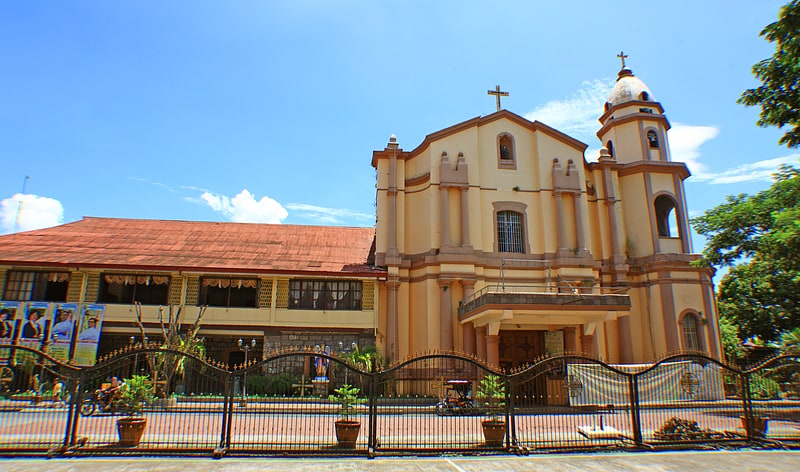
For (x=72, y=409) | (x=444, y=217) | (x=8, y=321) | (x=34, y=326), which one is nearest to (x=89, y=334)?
(x=34, y=326)

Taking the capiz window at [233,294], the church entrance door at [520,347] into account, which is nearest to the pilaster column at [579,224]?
the church entrance door at [520,347]

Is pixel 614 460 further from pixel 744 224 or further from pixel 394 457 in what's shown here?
pixel 744 224

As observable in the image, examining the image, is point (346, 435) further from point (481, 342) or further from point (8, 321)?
point (8, 321)

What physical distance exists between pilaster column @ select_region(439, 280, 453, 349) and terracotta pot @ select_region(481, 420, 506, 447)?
1034 cm

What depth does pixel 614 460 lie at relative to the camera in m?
9.54

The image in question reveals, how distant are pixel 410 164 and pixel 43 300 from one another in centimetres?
1664

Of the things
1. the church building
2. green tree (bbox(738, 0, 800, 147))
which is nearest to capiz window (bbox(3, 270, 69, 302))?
the church building

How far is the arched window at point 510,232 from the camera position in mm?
23203

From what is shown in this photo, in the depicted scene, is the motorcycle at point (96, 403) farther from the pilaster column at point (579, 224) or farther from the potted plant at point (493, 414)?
the pilaster column at point (579, 224)

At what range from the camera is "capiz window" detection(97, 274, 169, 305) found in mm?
22125

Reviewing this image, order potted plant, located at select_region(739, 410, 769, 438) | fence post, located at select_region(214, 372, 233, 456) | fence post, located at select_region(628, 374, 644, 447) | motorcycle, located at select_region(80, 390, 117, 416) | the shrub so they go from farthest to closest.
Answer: motorcycle, located at select_region(80, 390, 117, 416) → potted plant, located at select_region(739, 410, 769, 438) → the shrub → fence post, located at select_region(628, 374, 644, 447) → fence post, located at select_region(214, 372, 233, 456)

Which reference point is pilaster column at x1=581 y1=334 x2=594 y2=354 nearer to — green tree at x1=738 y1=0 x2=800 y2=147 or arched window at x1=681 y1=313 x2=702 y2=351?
arched window at x1=681 y1=313 x2=702 y2=351

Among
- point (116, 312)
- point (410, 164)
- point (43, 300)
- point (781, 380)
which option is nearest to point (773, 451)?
point (781, 380)

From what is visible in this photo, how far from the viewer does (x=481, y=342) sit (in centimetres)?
2022
